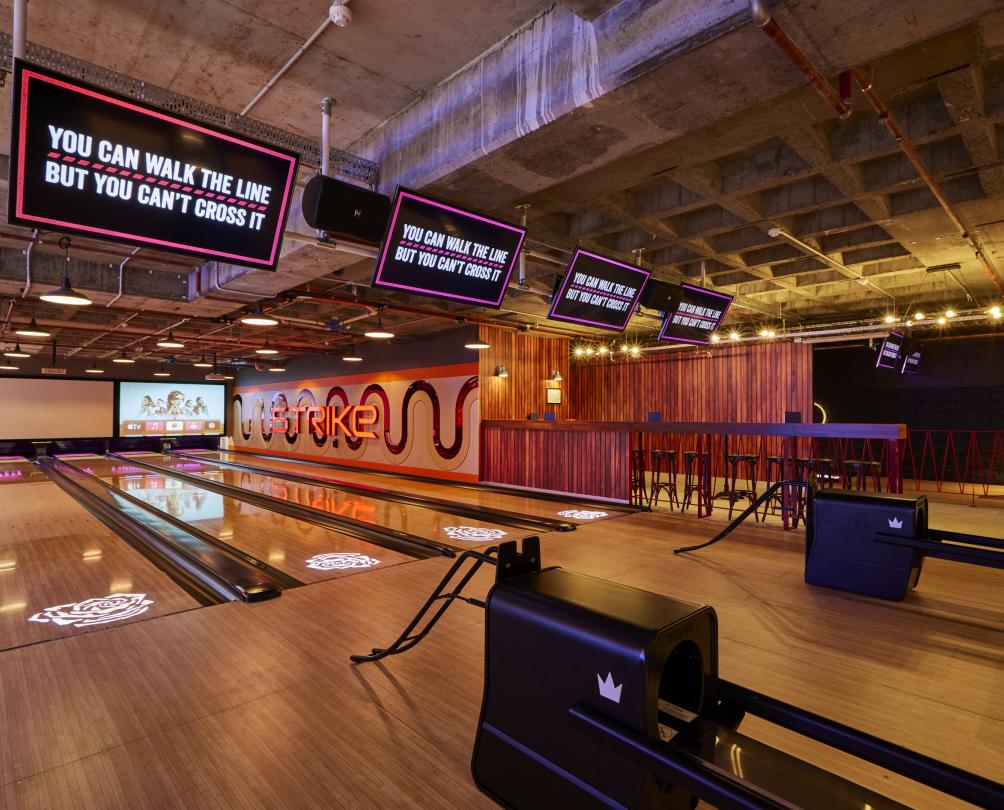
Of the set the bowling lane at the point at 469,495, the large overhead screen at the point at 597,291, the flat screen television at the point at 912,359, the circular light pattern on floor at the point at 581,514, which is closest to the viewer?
the large overhead screen at the point at 597,291

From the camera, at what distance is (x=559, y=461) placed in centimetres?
909

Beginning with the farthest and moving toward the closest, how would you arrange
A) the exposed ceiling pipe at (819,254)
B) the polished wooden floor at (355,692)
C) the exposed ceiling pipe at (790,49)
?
1. the exposed ceiling pipe at (819,254)
2. the exposed ceiling pipe at (790,49)
3. the polished wooden floor at (355,692)

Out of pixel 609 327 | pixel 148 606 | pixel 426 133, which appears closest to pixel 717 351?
pixel 609 327

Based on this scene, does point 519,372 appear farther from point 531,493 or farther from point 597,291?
point 597,291

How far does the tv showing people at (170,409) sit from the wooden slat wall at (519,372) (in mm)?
14202

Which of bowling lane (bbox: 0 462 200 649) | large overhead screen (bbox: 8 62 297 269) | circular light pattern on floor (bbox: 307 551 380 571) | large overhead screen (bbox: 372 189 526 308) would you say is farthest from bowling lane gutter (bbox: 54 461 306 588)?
large overhead screen (bbox: 8 62 297 269)

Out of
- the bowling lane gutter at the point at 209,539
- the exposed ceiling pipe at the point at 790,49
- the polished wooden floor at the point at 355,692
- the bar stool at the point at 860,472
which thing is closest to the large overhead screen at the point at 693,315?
the bar stool at the point at 860,472

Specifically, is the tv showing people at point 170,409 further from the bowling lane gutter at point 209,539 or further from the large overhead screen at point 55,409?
the bowling lane gutter at point 209,539

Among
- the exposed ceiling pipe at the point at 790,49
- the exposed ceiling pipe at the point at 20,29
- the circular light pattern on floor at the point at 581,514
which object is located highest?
the exposed ceiling pipe at the point at 20,29

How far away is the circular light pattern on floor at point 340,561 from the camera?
16.1 ft

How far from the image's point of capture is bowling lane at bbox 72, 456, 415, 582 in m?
4.99

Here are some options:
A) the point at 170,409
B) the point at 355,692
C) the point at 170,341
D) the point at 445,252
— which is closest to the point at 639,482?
the point at 445,252

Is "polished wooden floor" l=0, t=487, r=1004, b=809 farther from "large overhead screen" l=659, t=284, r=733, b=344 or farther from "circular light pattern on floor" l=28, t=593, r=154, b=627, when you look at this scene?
"large overhead screen" l=659, t=284, r=733, b=344

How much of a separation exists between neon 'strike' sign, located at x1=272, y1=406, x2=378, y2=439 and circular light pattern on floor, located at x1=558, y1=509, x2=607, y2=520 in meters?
7.40
